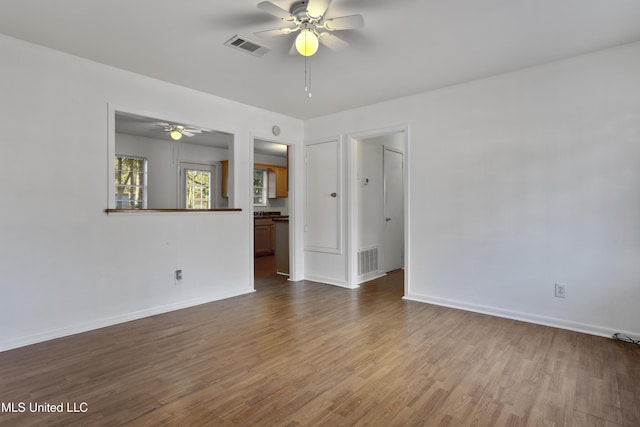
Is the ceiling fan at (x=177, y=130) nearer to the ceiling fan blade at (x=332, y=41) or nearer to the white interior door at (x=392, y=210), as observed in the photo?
the white interior door at (x=392, y=210)

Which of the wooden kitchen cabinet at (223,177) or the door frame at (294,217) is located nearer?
the door frame at (294,217)

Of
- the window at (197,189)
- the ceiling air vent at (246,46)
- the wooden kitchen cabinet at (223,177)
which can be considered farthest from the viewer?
the wooden kitchen cabinet at (223,177)

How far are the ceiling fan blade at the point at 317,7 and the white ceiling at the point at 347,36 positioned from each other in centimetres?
26

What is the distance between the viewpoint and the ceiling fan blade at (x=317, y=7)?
2.05 m

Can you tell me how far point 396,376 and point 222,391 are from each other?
3.77 ft

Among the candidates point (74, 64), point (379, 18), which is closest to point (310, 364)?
point (379, 18)

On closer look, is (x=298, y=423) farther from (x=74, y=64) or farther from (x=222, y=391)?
(x=74, y=64)

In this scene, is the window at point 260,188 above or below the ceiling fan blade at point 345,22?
below

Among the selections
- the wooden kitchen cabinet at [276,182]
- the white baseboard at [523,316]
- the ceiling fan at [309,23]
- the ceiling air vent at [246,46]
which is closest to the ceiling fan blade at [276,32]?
the ceiling fan at [309,23]

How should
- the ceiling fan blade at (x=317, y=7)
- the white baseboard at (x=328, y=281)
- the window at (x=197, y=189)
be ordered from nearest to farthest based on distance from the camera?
the ceiling fan blade at (x=317, y=7)
the white baseboard at (x=328, y=281)
the window at (x=197, y=189)

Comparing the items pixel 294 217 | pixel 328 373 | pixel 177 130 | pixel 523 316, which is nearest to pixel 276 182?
pixel 177 130

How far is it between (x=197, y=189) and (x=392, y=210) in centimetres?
438

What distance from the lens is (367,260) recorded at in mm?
5176

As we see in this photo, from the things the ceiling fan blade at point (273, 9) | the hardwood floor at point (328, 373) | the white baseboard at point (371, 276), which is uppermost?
the ceiling fan blade at point (273, 9)
